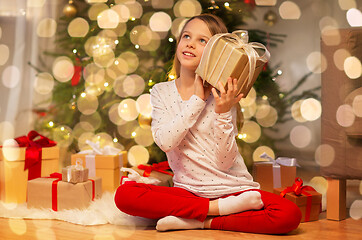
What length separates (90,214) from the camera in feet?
4.75

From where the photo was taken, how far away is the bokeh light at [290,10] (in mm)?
2598

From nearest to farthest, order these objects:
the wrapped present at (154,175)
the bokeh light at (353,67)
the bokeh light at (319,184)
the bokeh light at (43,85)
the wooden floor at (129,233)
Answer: the wooden floor at (129,233) < the bokeh light at (353,67) < the wrapped present at (154,175) < the bokeh light at (319,184) < the bokeh light at (43,85)

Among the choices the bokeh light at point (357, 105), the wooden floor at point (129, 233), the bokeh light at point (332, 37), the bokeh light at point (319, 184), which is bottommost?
the bokeh light at point (319, 184)

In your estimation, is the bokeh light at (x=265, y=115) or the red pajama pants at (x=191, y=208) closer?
the red pajama pants at (x=191, y=208)

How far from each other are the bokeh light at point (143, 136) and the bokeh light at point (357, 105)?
3.25 feet

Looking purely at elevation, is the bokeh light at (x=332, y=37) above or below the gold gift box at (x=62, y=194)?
above

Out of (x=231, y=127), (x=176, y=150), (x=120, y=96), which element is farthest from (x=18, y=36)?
(x=231, y=127)

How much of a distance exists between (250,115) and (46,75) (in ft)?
3.69

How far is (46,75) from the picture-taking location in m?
2.42

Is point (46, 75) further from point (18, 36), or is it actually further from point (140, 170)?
point (140, 170)

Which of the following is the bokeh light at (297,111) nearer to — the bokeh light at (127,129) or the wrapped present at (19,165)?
the bokeh light at (127,129)

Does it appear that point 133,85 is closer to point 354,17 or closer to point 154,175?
point 154,175

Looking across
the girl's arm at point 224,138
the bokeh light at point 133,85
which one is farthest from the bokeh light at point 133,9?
the girl's arm at point 224,138

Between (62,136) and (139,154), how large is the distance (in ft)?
1.37
